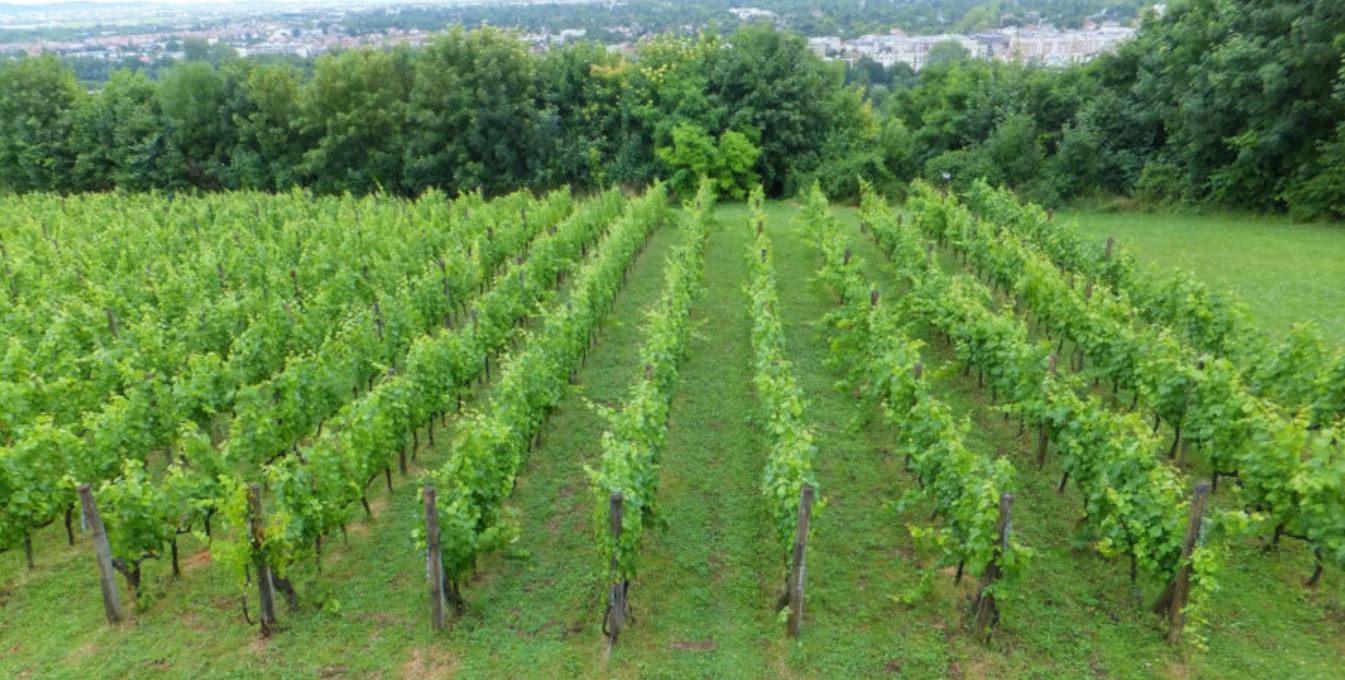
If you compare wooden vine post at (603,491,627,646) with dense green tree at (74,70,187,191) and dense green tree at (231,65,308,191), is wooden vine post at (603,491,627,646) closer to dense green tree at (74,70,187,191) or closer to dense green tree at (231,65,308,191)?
dense green tree at (231,65,308,191)

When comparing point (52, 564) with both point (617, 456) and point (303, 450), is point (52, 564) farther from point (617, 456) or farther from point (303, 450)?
point (617, 456)

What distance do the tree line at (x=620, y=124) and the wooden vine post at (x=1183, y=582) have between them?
21981 mm

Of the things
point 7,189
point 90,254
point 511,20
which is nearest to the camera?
point 90,254

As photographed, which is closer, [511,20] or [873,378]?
[873,378]

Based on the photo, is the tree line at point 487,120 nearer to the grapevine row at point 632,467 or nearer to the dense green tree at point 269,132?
the dense green tree at point 269,132

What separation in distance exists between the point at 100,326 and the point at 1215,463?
13780 millimetres

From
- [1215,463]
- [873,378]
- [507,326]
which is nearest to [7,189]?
[507,326]

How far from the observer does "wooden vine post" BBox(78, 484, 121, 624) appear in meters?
6.65

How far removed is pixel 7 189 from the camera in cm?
3603

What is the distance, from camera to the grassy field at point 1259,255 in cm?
1508

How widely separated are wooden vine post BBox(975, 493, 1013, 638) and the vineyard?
0.09 feet

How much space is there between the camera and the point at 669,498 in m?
9.10

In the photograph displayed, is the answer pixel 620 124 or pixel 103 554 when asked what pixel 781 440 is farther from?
pixel 620 124

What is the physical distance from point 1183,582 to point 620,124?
28.4 metres
